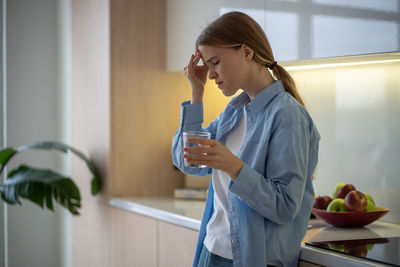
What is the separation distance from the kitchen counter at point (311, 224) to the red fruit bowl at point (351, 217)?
2 centimetres

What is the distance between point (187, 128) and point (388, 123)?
75 cm

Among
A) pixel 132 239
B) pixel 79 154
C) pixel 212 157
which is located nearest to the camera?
pixel 212 157

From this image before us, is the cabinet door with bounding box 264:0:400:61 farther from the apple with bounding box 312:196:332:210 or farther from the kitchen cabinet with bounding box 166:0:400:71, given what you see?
the apple with bounding box 312:196:332:210

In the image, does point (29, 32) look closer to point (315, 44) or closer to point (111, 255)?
point (111, 255)

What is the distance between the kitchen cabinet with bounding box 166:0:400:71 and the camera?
1489 millimetres

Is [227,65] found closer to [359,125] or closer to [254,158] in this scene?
[254,158]

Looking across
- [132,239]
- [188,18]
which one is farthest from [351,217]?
[188,18]

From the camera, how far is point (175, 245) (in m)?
1.98

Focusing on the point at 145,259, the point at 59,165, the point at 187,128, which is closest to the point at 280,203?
the point at 187,128

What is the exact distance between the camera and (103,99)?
2.55 metres

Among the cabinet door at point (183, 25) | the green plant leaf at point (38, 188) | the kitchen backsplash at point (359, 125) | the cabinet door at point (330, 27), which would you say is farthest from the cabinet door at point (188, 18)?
the green plant leaf at point (38, 188)

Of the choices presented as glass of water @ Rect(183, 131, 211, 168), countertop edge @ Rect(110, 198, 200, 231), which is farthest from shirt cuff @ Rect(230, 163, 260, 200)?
countertop edge @ Rect(110, 198, 200, 231)

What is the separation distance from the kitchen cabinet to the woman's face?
43 centimetres

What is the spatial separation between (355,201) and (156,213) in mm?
818
